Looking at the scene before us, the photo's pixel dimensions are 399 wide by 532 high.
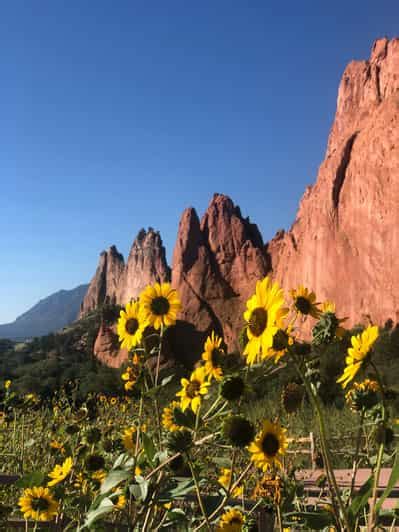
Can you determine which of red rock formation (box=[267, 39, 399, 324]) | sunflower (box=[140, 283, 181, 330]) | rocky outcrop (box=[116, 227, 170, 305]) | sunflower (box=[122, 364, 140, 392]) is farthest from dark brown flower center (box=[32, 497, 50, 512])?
rocky outcrop (box=[116, 227, 170, 305])

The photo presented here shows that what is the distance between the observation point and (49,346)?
56062 mm

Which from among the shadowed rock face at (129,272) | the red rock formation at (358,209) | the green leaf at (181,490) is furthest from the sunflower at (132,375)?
the shadowed rock face at (129,272)

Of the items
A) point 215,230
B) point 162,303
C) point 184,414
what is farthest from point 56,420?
point 215,230

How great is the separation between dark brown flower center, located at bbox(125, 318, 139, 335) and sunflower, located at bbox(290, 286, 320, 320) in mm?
658

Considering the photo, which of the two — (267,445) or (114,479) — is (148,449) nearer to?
(114,479)

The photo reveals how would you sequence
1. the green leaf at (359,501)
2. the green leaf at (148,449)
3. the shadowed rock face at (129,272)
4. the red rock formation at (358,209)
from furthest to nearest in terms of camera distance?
the shadowed rock face at (129,272) → the red rock formation at (358,209) → the green leaf at (148,449) → the green leaf at (359,501)

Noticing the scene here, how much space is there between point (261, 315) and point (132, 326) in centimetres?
83

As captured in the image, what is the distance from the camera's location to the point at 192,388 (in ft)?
5.42

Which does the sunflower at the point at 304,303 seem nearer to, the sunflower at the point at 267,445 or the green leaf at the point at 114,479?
the sunflower at the point at 267,445

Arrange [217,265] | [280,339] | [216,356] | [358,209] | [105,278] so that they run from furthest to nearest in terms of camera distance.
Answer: [105,278]
[217,265]
[358,209]
[216,356]
[280,339]

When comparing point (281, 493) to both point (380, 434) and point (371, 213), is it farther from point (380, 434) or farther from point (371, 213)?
point (371, 213)

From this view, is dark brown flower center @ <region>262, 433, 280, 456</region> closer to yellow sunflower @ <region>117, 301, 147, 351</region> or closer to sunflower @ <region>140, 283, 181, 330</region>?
sunflower @ <region>140, 283, 181, 330</region>

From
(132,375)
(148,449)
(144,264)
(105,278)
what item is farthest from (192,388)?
(105,278)

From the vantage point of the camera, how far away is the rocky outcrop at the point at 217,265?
3722 cm
